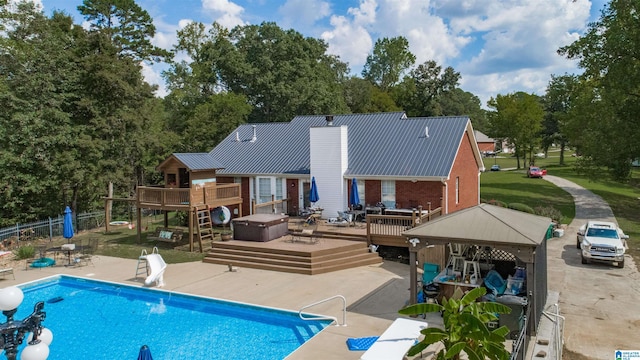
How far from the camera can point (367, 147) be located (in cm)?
2661

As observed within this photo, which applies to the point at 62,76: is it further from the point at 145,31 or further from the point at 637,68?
the point at 637,68

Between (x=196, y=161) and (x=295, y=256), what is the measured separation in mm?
10100

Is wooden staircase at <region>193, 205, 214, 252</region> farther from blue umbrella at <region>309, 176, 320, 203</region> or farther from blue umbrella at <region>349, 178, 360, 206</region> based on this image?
blue umbrella at <region>349, 178, 360, 206</region>

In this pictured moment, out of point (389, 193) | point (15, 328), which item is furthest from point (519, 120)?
point (15, 328)

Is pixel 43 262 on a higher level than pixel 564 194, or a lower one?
lower

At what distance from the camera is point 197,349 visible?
40.7 feet

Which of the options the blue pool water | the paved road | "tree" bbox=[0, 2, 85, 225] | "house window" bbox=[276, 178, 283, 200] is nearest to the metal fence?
"tree" bbox=[0, 2, 85, 225]

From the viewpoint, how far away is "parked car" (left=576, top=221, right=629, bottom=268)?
18938 millimetres

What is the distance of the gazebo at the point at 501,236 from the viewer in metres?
11.3

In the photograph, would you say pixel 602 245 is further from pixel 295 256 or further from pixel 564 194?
pixel 564 194

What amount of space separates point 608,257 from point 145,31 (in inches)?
1472

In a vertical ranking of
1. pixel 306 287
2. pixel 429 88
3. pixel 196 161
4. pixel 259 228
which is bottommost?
pixel 306 287

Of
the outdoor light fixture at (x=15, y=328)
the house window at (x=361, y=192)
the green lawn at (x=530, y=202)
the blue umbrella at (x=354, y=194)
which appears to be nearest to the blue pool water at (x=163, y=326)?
the green lawn at (x=530, y=202)

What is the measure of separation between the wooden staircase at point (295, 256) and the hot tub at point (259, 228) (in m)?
0.37
